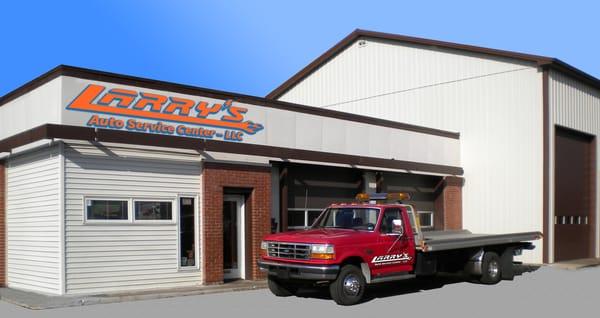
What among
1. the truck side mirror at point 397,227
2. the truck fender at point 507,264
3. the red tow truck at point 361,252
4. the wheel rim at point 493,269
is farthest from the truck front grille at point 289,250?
the truck fender at point 507,264

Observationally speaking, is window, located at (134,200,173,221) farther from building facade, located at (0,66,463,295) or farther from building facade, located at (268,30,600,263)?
building facade, located at (268,30,600,263)

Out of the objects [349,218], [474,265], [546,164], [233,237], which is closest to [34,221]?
[233,237]

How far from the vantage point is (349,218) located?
47.2 feet

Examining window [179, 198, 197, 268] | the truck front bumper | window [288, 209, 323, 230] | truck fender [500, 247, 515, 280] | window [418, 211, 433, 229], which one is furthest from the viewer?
window [418, 211, 433, 229]

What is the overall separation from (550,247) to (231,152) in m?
11.7

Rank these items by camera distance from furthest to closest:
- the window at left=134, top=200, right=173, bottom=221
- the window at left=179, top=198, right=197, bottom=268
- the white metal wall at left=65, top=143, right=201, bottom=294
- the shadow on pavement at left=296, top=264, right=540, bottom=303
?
1. the window at left=179, top=198, right=197, bottom=268
2. the window at left=134, top=200, right=173, bottom=221
3. the shadow on pavement at left=296, top=264, right=540, bottom=303
4. the white metal wall at left=65, top=143, right=201, bottom=294

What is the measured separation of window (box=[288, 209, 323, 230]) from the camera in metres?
18.6

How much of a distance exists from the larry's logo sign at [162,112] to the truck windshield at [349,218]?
3293 millimetres

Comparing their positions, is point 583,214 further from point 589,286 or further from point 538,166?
point 589,286

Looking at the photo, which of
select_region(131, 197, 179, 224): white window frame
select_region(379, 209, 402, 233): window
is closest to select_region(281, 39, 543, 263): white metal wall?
select_region(379, 209, 402, 233): window

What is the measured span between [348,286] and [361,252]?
742 millimetres

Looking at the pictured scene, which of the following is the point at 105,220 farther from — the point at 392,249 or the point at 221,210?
the point at 392,249

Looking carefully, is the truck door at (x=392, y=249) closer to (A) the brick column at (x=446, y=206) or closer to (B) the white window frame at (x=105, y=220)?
(B) the white window frame at (x=105, y=220)

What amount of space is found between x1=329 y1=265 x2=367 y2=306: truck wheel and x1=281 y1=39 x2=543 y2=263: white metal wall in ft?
36.0
